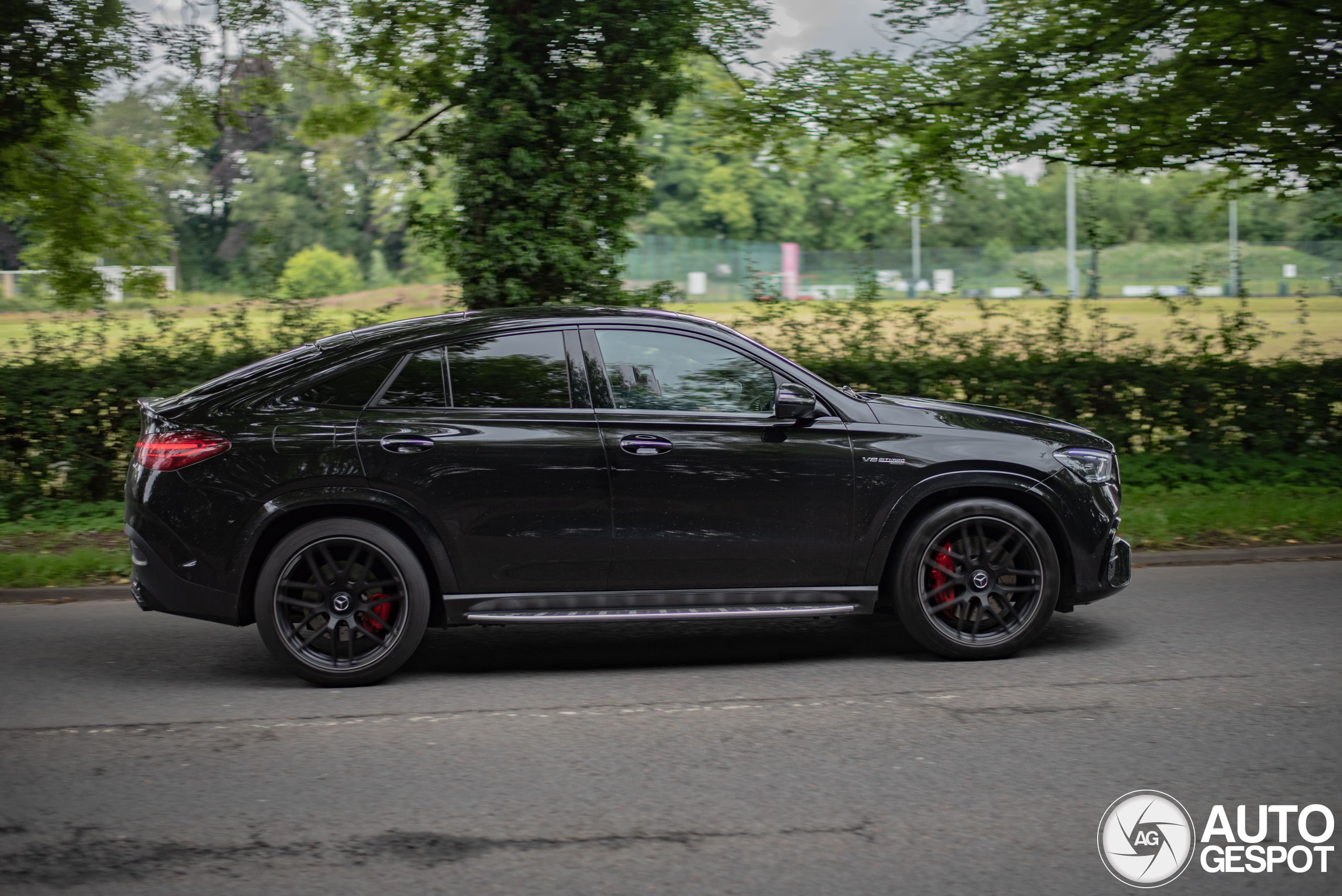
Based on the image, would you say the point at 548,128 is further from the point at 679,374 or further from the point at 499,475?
the point at 499,475

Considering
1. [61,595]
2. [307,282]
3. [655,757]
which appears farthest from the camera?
[307,282]

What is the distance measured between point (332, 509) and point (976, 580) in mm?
3177

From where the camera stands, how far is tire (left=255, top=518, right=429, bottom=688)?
5586mm

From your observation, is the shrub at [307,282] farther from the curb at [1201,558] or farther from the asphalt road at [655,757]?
the asphalt road at [655,757]

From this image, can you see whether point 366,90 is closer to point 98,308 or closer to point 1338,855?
point 98,308

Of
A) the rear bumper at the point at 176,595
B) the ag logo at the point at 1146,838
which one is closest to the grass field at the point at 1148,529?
the rear bumper at the point at 176,595

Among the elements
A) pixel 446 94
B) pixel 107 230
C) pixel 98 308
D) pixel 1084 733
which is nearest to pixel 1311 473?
pixel 1084 733

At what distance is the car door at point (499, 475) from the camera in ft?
18.5

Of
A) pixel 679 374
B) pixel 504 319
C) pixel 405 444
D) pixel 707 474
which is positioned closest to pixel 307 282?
pixel 504 319

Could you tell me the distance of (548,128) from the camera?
464 inches

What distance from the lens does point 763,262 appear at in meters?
12.7

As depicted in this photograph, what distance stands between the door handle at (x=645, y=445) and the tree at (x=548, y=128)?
6036mm

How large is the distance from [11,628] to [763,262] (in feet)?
26.4

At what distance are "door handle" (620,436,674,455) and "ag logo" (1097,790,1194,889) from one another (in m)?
2.56
